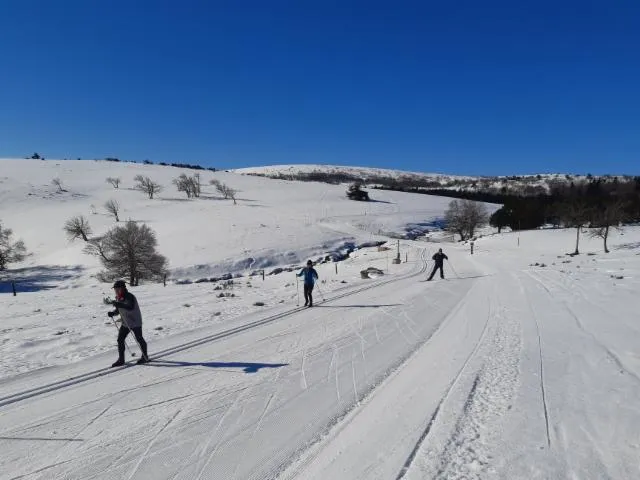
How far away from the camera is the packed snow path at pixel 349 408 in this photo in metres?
4.78

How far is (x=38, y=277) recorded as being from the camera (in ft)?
179

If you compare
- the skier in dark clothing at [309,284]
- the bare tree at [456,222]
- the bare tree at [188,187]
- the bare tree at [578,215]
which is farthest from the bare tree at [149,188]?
the skier in dark clothing at [309,284]

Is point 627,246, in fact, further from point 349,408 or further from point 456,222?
point 349,408

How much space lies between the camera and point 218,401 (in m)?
6.62

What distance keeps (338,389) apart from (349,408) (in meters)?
0.76

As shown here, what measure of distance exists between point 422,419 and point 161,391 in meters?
4.51

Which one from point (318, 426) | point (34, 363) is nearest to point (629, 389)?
point (318, 426)

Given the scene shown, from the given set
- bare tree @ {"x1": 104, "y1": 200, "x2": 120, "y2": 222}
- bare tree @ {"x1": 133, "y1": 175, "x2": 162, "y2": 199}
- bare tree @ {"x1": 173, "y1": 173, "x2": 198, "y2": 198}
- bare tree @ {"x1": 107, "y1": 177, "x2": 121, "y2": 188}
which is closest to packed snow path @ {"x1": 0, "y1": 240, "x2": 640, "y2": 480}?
bare tree @ {"x1": 104, "y1": 200, "x2": 120, "y2": 222}

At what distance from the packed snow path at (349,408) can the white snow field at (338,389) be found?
30 millimetres

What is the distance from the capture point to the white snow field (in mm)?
4848

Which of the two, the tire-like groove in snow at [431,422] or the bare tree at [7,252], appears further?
the bare tree at [7,252]

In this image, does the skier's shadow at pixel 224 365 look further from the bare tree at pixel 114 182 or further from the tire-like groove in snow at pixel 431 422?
the bare tree at pixel 114 182

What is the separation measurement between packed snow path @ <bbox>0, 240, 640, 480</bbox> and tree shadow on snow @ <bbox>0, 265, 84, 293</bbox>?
159ft

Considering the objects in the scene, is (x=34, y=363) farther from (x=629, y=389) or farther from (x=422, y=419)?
(x=629, y=389)
